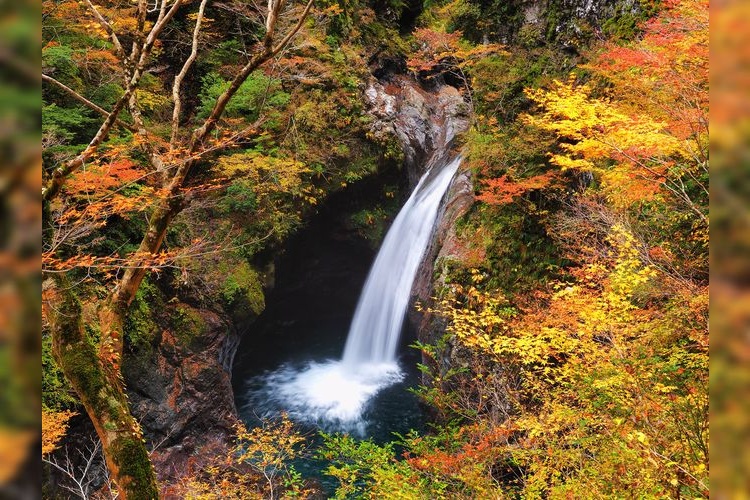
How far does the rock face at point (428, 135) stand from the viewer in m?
11.7

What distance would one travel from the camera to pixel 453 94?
61.7 ft

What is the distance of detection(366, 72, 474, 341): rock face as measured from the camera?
461 inches

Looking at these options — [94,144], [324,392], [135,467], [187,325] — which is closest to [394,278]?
[324,392]

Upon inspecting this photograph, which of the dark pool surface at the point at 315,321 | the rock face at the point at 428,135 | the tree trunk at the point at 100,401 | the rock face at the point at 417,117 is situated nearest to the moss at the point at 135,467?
the tree trunk at the point at 100,401

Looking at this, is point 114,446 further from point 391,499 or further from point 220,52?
point 220,52

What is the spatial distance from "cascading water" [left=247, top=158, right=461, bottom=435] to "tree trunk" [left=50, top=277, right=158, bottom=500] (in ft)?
27.6

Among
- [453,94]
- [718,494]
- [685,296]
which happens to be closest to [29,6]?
[718,494]

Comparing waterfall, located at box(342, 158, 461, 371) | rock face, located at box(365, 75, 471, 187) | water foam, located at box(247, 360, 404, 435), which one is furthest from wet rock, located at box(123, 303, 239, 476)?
rock face, located at box(365, 75, 471, 187)

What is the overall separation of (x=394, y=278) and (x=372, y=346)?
2.38 m

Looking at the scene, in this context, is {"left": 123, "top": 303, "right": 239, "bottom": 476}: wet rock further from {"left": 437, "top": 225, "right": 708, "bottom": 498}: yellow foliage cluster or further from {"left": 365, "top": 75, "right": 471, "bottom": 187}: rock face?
{"left": 365, "top": 75, "right": 471, "bottom": 187}: rock face

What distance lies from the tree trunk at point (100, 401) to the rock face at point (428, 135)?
7.96m

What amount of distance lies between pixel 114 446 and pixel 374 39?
54.9 feet

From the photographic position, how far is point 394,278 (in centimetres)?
1416

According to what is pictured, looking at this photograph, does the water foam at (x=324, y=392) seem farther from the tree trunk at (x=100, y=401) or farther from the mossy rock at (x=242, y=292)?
the tree trunk at (x=100, y=401)
